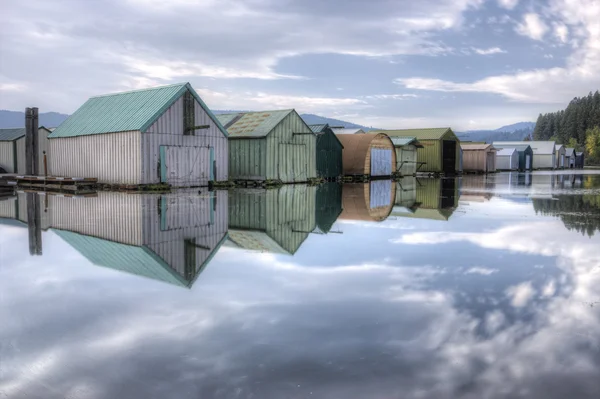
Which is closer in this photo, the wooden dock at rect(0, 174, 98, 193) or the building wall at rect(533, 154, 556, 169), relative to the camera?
the wooden dock at rect(0, 174, 98, 193)

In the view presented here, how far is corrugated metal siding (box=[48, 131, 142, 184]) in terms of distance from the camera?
3122 centimetres

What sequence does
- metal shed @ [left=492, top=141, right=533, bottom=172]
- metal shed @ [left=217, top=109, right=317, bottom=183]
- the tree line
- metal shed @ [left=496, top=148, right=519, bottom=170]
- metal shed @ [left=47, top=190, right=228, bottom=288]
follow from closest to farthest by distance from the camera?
metal shed @ [left=47, top=190, right=228, bottom=288], metal shed @ [left=217, top=109, right=317, bottom=183], metal shed @ [left=496, top=148, right=519, bottom=170], metal shed @ [left=492, top=141, right=533, bottom=172], the tree line

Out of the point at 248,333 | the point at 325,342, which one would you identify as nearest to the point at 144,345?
the point at 248,333

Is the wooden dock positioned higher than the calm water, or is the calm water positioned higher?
the wooden dock

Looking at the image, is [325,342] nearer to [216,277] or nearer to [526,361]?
[526,361]

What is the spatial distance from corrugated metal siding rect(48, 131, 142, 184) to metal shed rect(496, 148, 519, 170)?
7413cm

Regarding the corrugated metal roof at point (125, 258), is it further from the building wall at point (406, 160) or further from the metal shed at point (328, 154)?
the building wall at point (406, 160)

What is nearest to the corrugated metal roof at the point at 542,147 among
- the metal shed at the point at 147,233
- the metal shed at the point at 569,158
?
the metal shed at the point at 569,158

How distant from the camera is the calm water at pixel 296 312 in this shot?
5.29m

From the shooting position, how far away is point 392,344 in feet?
20.5

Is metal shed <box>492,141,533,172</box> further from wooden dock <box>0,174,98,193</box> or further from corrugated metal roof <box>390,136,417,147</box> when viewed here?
wooden dock <box>0,174,98,193</box>

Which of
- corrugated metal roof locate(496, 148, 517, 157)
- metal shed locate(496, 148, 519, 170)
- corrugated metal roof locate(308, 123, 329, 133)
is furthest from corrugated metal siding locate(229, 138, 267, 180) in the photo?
corrugated metal roof locate(496, 148, 517, 157)

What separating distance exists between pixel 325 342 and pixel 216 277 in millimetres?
3721

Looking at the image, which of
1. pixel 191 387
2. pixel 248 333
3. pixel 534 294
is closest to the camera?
pixel 191 387
